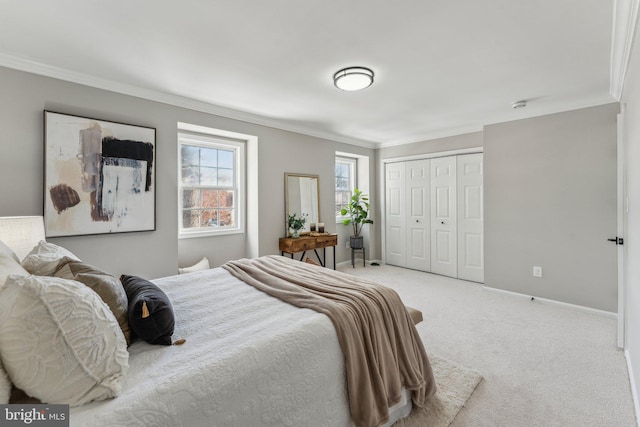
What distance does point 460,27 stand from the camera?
1.99m

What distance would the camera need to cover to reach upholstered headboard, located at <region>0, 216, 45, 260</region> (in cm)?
206

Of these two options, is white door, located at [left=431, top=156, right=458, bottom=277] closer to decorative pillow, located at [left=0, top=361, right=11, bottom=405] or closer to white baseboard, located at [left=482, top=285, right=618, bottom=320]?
white baseboard, located at [left=482, top=285, right=618, bottom=320]

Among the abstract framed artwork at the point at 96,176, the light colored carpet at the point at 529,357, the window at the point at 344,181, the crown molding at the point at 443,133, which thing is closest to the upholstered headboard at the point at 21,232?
the abstract framed artwork at the point at 96,176

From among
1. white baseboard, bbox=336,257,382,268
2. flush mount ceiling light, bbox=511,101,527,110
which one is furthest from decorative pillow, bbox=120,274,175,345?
white baseboard, bbox=336,257,382,268

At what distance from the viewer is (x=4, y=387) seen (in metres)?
0.84

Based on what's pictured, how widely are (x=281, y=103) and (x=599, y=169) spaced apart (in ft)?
12.2

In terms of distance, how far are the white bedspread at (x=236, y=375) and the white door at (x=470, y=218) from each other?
154 inches

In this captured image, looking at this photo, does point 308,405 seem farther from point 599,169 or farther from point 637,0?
point 599,169

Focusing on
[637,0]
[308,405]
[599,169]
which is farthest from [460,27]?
[599,169]

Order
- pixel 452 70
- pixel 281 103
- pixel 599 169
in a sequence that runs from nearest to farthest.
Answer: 1. pixel 452 70
2. pixel 599 169
3. pixel 281 103

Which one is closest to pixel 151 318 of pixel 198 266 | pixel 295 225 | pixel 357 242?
pixel 198 266

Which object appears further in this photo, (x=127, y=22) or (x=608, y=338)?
(x=608, y=338)

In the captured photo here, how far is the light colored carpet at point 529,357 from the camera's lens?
1.79m

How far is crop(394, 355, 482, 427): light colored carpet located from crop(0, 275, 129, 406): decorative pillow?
5.17 feet
